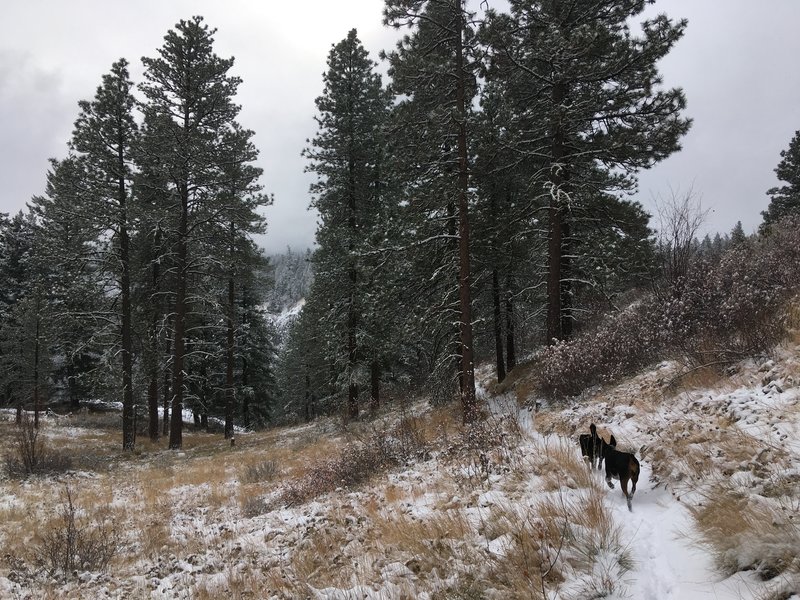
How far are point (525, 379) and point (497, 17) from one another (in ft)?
32.2

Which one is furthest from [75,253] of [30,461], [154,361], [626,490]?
[626,490]

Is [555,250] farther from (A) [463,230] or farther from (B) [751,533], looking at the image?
(B) [751,533]

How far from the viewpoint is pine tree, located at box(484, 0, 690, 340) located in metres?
10.4

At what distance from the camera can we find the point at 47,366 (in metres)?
28.3

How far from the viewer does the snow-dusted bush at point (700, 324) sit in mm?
6156

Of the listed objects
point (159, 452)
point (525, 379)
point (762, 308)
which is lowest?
point (159, 452)

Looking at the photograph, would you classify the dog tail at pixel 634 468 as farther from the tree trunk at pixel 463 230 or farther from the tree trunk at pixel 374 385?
the tree trunk at pixel 374 385

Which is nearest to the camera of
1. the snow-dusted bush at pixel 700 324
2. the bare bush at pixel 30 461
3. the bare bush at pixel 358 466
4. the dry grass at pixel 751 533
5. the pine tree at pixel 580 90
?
the dry grass at pixel 751 533

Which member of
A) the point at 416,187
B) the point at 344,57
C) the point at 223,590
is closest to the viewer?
the point at 223,590

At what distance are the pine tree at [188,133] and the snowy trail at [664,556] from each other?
1819cm

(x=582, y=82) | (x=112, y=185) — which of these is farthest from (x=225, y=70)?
(x=582, y=82)

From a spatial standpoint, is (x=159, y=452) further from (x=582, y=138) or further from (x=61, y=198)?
(x=582, y=138)

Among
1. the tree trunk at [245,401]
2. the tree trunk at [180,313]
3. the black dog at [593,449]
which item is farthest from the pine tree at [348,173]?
the tree trunk at [245,401]

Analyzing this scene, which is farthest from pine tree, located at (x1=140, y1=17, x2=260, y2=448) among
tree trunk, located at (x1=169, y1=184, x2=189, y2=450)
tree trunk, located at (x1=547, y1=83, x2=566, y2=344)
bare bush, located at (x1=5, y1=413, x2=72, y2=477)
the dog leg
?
the dog leg
